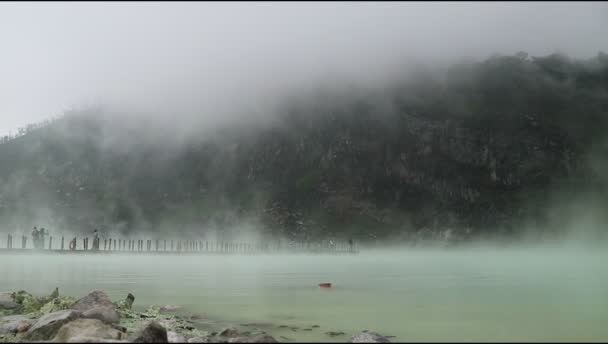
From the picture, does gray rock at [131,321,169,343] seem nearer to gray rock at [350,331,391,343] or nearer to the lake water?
the lake water

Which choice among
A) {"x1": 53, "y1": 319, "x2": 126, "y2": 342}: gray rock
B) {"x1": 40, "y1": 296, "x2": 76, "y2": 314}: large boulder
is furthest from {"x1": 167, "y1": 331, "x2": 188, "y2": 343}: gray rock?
{"x1": 40, "y1": 296, "x2": 76, "y2": 314}: large boulder

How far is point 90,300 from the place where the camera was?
19.6 m

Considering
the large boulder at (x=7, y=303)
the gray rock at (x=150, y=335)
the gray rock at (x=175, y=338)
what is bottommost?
the large boulder at (x=7, y=303)

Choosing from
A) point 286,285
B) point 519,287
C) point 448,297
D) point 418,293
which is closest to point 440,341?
point 448,297

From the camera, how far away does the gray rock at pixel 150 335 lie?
12711 mm

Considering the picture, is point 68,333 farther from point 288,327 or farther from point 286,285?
point 286,285

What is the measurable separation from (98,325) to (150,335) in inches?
78.0

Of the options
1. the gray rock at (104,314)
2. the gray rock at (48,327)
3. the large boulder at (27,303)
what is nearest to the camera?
the gray rock at (48,327)

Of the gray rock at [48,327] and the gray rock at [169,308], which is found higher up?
the gray rock at [48,327]

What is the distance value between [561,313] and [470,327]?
5330mm

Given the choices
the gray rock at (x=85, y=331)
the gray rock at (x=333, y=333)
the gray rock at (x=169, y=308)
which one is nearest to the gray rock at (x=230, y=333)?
the gray rock at (x=85, y=331)

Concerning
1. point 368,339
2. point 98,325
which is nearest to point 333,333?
point 368,339

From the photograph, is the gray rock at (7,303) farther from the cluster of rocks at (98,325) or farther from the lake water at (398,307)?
the lake water at (398,307)

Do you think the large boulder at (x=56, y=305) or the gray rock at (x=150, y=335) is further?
the large boulder at (x=56, y=305)
